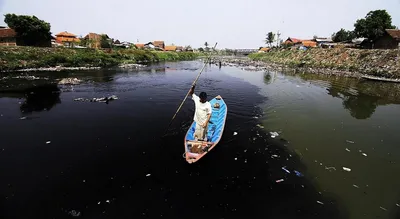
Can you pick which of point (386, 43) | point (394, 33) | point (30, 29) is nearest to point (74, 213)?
point (30, 29)

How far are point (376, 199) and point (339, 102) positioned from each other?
13365mm

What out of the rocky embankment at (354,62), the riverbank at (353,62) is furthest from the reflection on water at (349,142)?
the riverbank at (353,62)

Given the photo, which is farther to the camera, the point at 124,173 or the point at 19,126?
the point at 19,126

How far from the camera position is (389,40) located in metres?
41.5

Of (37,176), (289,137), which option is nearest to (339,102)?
(289,137)

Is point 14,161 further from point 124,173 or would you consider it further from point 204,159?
point 204,159

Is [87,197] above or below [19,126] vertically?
below

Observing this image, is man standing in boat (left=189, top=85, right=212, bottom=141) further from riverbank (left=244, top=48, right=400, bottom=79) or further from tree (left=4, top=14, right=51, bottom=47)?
tree (left=4, top=14, right=51, bottom=47)

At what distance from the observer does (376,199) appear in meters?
6.18

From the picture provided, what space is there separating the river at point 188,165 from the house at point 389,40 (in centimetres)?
3657

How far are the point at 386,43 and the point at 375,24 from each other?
6117mm

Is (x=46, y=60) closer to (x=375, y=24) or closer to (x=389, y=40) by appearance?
(x=389, y=40)

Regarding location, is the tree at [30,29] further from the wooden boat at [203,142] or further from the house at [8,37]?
the wooden boat at [203,142]

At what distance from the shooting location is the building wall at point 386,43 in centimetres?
4022
